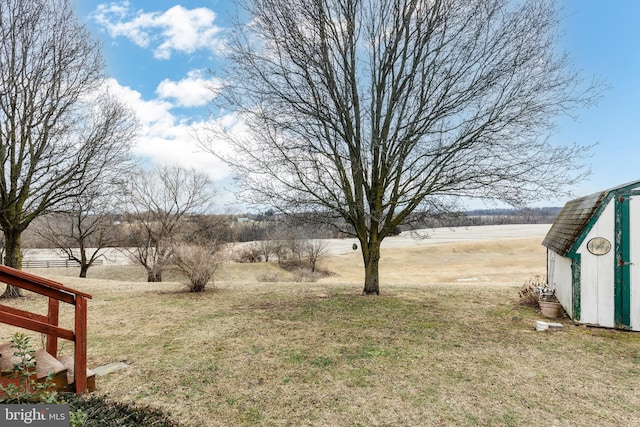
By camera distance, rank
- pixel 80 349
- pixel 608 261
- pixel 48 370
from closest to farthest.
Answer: pixel 48 370 < pixel 80 349 < pixel 608 261

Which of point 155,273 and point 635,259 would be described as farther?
point 155,273

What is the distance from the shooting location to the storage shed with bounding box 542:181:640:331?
5.67 meters

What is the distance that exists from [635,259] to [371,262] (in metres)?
5.18

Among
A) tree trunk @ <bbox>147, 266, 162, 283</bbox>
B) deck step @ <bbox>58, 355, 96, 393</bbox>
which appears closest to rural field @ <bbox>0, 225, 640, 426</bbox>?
deck step @ <bbox>58, 355, 96, 393</bbox>

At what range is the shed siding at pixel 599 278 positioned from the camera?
5805mm

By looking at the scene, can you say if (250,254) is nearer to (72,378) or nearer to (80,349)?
(72,378)

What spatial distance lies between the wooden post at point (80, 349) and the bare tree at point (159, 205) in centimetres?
1868

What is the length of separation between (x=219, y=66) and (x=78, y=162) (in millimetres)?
5272

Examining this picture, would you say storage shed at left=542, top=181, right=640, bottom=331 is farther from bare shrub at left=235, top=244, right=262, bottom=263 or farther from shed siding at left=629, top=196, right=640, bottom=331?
bare shrub at left=235, top=244, right=262, bottom=263

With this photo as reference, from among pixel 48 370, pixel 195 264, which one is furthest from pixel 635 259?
pixel 195 264

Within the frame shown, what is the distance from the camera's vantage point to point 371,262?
880 centimetres

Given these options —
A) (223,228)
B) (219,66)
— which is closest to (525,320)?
(219,66)

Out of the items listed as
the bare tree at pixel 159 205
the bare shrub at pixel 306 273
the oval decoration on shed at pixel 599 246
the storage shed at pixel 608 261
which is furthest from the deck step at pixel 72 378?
the bare shrub at pixel 306 273

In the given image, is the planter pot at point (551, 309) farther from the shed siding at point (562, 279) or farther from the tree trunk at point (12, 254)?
the tree trunk at point (12, 254)
